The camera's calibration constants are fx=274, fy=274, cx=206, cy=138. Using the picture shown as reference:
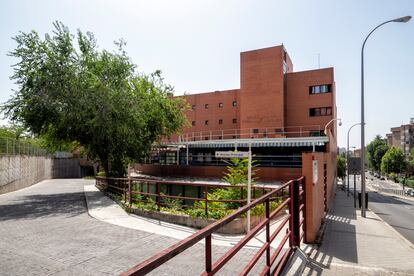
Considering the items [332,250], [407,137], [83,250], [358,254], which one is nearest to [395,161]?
[407,137]

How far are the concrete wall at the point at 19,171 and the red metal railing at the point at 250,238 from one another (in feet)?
66.8

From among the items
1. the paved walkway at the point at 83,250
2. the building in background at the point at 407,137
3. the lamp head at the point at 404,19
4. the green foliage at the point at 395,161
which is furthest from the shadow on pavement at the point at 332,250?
the building in background at the point at 407,137

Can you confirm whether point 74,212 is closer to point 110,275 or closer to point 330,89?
point 110,275

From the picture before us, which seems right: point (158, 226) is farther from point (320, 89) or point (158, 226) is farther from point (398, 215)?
point (320, 89)

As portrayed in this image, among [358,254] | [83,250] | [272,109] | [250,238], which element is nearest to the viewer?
[250,238]

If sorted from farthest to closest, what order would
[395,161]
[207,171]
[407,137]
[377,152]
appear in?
[377,152], [407,137], [395,161], [207,171]

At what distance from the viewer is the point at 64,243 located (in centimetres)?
673

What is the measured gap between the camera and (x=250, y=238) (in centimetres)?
318

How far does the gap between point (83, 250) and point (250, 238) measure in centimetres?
469

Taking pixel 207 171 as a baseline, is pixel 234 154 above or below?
above

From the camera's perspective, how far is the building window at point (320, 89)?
113ft

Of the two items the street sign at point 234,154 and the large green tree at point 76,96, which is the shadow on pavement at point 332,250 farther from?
the large green tree at point 76,96

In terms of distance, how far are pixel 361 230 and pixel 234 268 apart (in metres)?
7.62

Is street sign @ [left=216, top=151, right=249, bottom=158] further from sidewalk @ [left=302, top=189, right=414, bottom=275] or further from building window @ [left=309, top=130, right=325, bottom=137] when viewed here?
building window @ [left=309, top=130, right=325, bottom=137]
